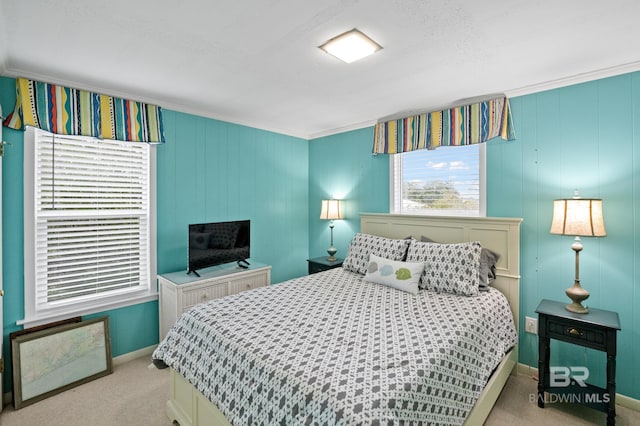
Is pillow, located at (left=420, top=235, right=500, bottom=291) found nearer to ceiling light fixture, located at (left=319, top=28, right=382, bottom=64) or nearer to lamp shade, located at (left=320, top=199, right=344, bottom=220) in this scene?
lamp shade, located at (left=320, top=199, right=344, bottom=220)

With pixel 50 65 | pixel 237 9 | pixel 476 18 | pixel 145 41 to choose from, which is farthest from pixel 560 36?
pixel 50 65

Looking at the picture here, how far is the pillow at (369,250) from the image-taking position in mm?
2867

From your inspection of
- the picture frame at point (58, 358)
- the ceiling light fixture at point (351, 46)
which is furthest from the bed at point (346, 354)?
the ceiling light fixture at point (351, 46)

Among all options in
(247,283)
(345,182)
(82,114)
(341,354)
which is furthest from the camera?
(345,182)

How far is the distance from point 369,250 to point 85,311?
8.44ft

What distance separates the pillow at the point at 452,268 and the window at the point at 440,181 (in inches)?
24.6

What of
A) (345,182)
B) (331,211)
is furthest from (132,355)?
(345,182)

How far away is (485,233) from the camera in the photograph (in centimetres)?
280

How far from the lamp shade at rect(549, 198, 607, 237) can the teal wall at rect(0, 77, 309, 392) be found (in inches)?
118

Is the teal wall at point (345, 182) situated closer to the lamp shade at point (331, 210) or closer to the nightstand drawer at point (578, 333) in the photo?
the lamp shade at point (331, 210)

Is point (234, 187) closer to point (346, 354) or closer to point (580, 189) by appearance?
point (346, 354)

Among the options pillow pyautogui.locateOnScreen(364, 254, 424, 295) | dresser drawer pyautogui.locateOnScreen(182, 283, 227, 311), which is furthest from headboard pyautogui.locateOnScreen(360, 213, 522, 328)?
dresser drawer pyautogui.locateOnScreen(182, 283, 227, 311)

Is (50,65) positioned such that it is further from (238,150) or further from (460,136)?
(460,136)

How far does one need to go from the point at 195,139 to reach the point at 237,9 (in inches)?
76.4
